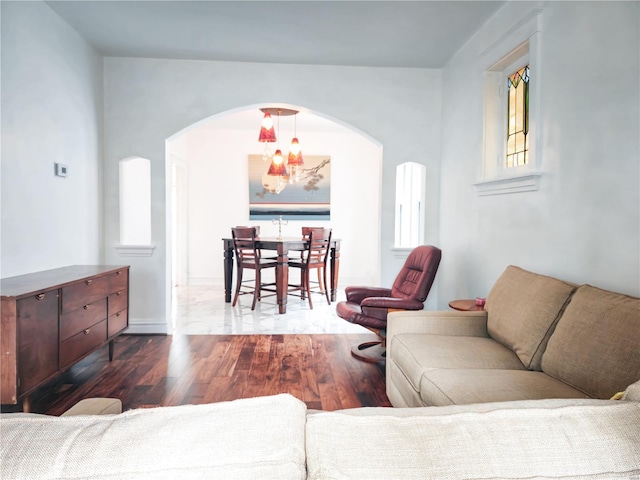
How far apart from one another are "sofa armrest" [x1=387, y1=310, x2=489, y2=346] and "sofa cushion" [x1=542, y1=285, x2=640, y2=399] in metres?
0.66

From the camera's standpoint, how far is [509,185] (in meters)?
3.03

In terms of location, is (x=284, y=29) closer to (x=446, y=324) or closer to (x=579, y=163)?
(x=579, y=163)

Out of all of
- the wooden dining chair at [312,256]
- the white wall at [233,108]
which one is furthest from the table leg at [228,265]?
the white wall at [233,108]

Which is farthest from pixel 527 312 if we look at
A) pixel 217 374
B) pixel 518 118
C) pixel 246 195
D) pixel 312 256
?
pixel 246 195

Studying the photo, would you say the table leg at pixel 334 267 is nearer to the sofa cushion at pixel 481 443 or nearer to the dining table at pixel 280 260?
the dining table at pixel 280 260

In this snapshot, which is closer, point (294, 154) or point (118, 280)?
point (118, 280)

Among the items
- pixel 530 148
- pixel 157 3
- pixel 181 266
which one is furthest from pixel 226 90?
pixel 181 266

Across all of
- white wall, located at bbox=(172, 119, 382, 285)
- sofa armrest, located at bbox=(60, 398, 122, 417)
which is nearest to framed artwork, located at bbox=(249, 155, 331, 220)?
white wall, located at bbox=(172, 119, 382, 285)

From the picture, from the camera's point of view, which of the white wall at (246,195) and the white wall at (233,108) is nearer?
the white wall at (233,108)

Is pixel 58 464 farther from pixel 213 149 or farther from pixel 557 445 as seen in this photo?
pixel 213 149

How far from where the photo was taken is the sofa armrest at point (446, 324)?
103 inches

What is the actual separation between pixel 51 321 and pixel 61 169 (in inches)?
56.4

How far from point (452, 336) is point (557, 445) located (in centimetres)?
197

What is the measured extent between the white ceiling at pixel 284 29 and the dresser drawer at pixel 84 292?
6.59 ft
